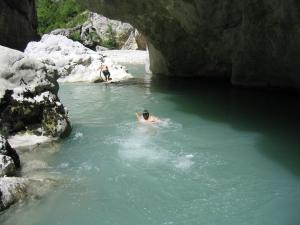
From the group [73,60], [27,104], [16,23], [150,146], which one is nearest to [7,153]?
[27,104]

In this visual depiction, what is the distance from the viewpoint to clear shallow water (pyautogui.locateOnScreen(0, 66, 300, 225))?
7.53 m

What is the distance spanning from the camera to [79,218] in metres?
7.47

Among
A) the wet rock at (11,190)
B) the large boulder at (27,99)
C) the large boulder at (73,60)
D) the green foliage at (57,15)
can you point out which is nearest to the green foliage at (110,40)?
the green foliage at (57,15)

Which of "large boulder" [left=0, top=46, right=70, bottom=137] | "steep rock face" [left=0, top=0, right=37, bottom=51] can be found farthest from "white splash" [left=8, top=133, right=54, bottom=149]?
"steep rock face" [left=0, top=0, right=37, bottom=51]

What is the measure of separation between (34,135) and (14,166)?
2.40 metres

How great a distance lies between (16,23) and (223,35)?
19007 mm

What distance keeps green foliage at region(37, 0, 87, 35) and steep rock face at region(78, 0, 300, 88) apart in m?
29.1

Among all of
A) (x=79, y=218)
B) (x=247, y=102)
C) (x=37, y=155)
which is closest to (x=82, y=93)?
(x=247, y=102)

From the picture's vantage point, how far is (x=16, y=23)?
34031mm

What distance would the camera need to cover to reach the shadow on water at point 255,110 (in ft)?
35.7

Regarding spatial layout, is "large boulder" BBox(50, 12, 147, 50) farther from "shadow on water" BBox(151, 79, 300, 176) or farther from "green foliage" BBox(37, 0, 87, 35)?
"shadow on water" BBox(151, 79, 300, 176)

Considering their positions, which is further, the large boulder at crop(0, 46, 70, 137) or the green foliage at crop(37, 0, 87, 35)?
the green foliage at crop(37, 0, 87, 35)

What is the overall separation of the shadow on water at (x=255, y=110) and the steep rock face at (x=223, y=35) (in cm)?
98

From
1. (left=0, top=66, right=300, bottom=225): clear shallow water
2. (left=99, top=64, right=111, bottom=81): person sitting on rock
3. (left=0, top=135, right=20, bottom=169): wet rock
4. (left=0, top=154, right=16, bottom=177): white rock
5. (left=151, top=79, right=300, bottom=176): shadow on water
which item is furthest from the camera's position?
(left=99, top=64, right=111, bottom=81): person sitting on rock
